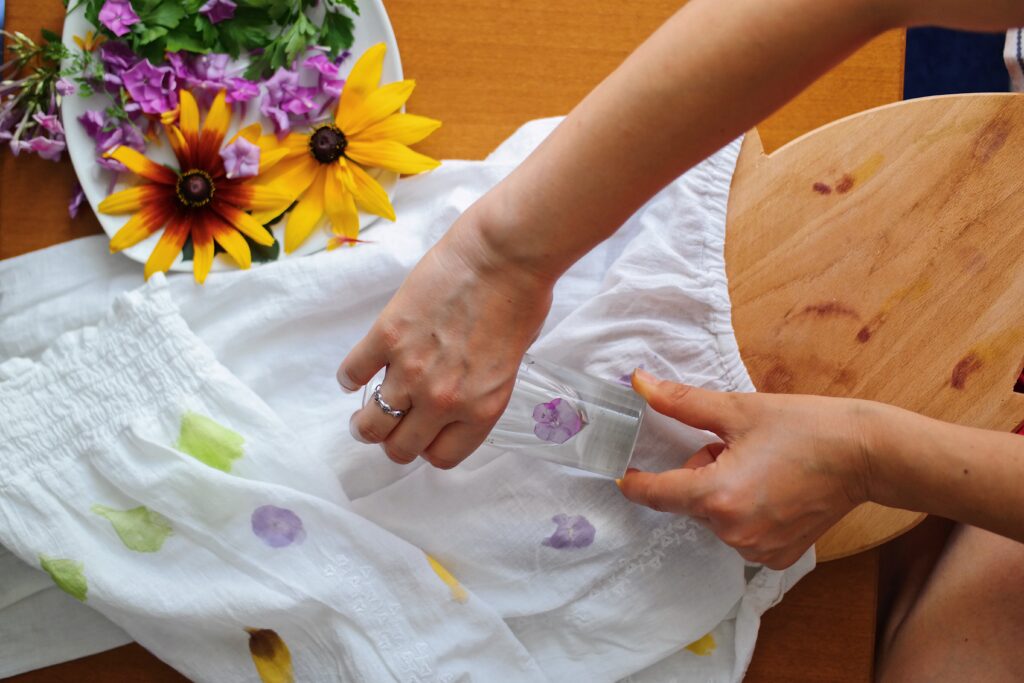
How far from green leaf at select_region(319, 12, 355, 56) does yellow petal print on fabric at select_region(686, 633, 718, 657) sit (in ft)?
2.17

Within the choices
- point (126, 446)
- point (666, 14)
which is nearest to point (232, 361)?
point (126, 446)

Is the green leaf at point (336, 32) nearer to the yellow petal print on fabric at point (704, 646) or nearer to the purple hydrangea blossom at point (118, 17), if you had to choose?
the purple hydrangea blossom at point (118, 17)

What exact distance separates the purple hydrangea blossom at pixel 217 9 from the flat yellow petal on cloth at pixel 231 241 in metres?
0.18

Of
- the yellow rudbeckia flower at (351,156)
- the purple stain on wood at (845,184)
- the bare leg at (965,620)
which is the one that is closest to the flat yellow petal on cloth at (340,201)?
the yellow rudbeckia flower at (351,156)

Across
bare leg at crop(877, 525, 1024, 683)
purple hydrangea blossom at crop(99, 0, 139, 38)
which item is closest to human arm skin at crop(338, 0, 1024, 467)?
purple hydrangea blossom at crop(99, 0, 139, 38)

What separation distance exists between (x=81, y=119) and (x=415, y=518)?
483 millimetres

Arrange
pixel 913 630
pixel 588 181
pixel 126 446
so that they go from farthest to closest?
1. pixel 913 630
2. pixel 126 446
3. pixel 588 181

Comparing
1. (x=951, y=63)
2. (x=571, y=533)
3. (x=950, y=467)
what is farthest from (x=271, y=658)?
(x=951, y=63)

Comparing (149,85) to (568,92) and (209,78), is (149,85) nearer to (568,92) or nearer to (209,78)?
(209,78)

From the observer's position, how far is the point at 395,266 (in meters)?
0.76

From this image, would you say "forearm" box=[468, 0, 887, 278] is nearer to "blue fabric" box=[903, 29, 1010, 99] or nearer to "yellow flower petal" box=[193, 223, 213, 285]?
"yellow flower petal" box=[193, 223, 213, 285]

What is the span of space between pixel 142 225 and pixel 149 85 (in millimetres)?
127

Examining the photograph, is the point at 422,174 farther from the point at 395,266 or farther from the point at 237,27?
the point at 237,27

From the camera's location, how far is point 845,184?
0.75 metres
